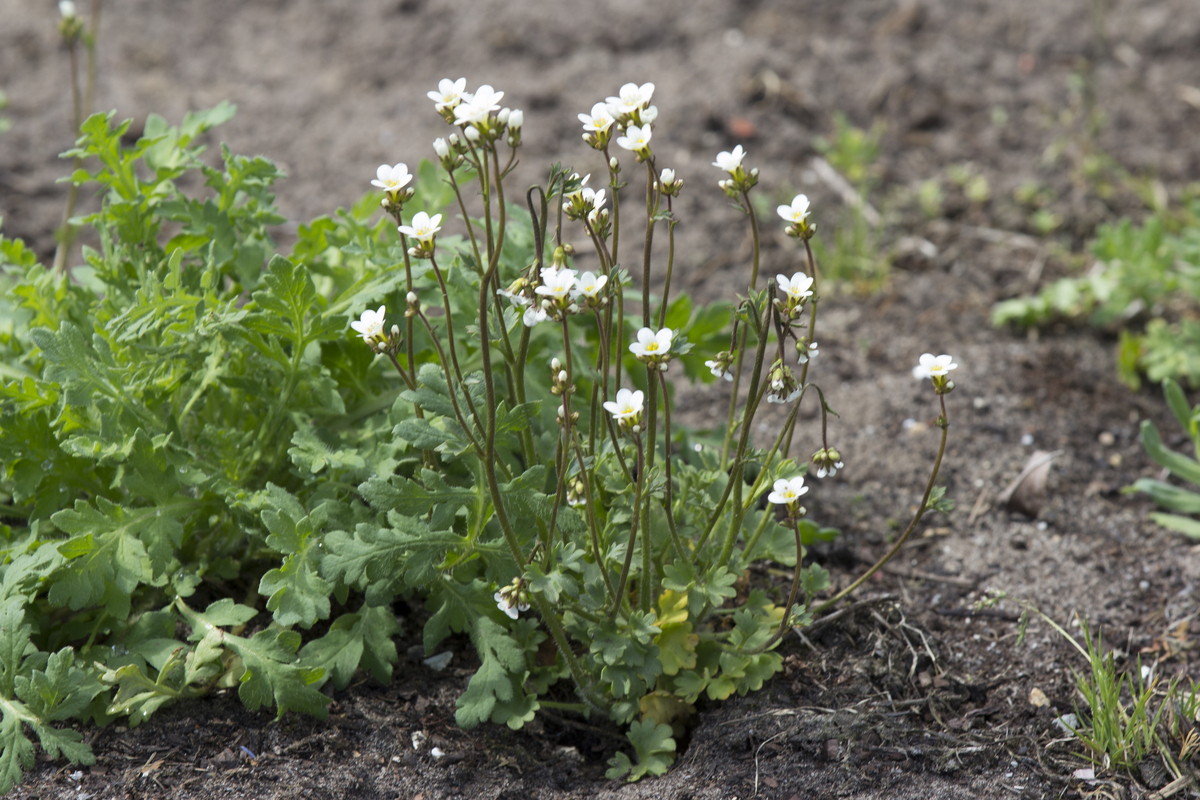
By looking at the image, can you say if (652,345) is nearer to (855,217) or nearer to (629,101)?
(629,101)

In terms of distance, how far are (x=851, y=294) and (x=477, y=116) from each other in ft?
9.82

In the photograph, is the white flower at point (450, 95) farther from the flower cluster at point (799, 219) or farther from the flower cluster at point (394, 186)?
the flower cluster at point (799, 219)

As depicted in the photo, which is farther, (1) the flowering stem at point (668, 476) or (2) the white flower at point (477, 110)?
(1) the flowering stem at point (668, 476)

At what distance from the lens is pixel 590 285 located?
1.92 m

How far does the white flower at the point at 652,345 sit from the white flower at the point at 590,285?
0.12 metres

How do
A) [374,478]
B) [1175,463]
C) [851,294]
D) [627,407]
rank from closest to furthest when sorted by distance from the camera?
[627,407]
[374,478]
[1175,463]
[851,294]

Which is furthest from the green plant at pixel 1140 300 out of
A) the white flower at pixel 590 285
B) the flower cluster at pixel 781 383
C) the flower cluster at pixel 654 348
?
the white flower at pixel 590 285

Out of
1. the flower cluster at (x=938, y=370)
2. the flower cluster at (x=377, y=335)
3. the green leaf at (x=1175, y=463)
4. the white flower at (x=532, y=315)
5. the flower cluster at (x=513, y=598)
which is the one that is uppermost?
the white flower at (x=532, y=315)

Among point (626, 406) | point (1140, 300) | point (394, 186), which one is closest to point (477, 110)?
point (394, 186)

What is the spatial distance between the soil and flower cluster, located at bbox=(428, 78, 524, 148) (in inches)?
57.2

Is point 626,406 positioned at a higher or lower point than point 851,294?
higher

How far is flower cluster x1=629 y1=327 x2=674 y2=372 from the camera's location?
1.92 meters

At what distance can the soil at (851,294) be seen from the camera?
7.77 feet

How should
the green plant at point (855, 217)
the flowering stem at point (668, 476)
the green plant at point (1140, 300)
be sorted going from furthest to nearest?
the green plant at point (855, 217)
the green plant at point (1140, 300)
the flowering stem at point (668, 476)
